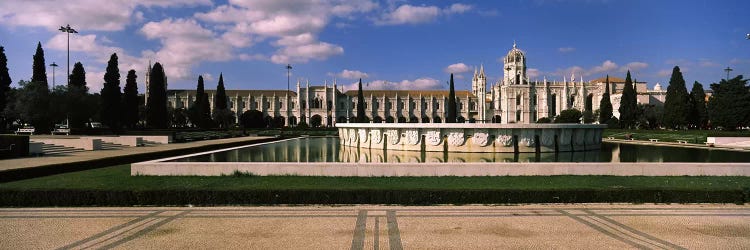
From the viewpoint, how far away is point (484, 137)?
18.2 meters

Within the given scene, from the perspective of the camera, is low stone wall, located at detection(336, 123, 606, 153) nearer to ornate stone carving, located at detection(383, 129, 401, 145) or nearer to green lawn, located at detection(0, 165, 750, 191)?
ornate stone carving, located at detection(383, 129, 401, 145)

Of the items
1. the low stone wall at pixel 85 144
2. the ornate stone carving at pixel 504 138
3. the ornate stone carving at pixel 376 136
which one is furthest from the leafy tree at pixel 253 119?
the ornate stone carving at pixel 504 138

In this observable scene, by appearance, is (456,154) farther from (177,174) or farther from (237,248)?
(237,248)

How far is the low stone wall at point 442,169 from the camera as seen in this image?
1125 centimetres

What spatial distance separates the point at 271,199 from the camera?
8.60m

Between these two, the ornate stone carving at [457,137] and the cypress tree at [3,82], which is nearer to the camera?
the ornate stone carving at [457,137]

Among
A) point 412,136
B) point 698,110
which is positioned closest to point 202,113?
point 412,136

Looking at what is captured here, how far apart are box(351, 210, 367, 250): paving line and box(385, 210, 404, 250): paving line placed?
1.21 ft

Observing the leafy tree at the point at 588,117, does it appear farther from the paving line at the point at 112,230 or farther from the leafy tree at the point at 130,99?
the paving line at the point at 112,230

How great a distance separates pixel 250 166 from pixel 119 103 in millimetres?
35793

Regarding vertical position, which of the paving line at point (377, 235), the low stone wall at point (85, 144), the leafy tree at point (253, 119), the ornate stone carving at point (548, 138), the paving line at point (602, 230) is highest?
the leafy tree at point (253, 119)

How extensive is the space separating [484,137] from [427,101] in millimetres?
66540

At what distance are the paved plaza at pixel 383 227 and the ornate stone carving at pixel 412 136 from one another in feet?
36.0

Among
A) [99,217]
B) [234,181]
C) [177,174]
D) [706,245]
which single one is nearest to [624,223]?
[706,245]
